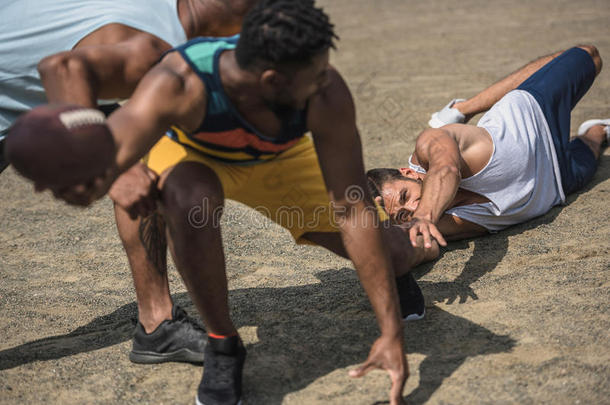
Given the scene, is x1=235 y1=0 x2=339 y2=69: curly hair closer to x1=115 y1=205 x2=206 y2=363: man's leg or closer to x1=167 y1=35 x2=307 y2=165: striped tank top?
x1=167 y1=35 x2=307 y2=165: striped tank top

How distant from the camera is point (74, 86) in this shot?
7.65 feet

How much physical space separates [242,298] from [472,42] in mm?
5211

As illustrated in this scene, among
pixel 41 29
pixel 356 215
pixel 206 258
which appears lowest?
pixel 206 258

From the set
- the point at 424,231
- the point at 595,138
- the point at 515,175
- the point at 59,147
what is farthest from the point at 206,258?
the point at 595,138

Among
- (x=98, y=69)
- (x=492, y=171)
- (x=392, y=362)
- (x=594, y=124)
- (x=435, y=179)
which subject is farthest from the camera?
(x=594, y=124)

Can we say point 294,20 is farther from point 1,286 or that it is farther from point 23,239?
point 23,239

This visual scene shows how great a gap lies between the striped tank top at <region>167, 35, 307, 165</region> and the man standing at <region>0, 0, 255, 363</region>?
1.02ft

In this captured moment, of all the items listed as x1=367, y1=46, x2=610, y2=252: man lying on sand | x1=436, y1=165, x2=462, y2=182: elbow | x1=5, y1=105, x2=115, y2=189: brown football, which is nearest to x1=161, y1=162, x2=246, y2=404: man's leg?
x1=5, y1=105, x2=115, y2=189: brown football

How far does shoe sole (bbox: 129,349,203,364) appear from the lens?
2623 mm

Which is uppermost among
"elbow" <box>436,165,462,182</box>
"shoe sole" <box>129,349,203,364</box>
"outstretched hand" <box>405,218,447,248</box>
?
"elbow" <box>436,165,462,182</box>

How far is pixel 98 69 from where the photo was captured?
7.91 ft

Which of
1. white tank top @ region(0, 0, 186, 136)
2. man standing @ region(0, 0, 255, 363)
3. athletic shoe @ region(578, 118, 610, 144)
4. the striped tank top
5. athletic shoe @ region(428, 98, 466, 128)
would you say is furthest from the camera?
athletic shoe @ region(578, 118, 610, 144)

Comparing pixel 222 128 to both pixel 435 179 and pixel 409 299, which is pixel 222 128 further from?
pixel 435 179

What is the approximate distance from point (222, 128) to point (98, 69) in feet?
1.74
